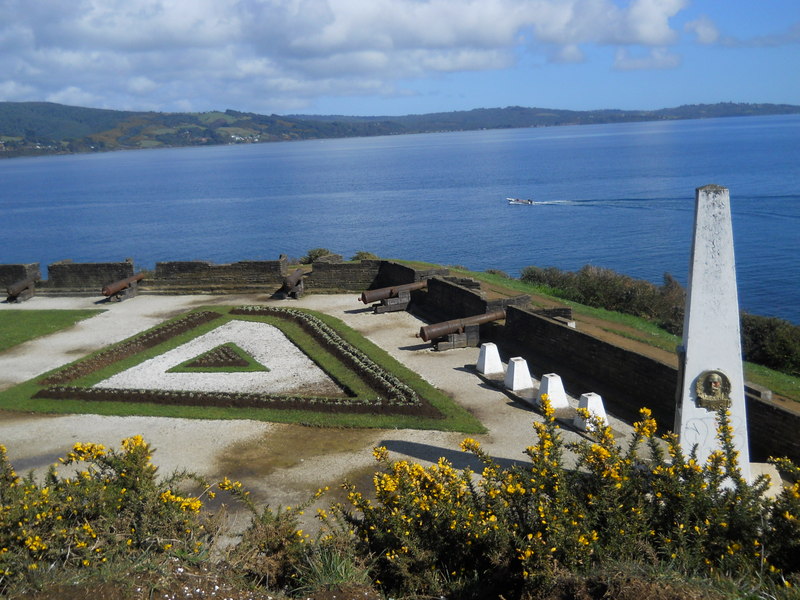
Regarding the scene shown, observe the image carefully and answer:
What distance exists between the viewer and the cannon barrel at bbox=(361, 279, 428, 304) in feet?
72.8

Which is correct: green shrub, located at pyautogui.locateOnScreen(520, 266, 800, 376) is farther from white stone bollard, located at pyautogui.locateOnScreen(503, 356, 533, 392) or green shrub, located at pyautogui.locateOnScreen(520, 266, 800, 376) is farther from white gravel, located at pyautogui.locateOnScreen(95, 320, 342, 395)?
white gravel, located at pyautogui.locateOnScreen(95, 320, 342, 395)

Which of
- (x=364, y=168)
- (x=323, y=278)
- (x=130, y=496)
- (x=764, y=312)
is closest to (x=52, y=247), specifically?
(x=323, y=278)

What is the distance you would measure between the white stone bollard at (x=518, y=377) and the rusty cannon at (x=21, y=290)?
19.7 meters

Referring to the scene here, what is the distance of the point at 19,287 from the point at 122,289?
401cm

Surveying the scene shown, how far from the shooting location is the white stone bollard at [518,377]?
1471cm

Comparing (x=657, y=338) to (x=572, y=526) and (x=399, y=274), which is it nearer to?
(x=399, y=274)

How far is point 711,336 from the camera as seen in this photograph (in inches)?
347

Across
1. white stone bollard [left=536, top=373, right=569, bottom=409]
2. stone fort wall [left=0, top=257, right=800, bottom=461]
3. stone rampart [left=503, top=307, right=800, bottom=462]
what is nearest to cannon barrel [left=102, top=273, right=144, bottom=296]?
stone fort wall [left=0, top=257, right=800, bottom=461]

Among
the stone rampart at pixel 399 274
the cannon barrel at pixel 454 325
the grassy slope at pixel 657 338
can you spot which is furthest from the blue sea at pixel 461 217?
the cannon barrel at pixel 454 325

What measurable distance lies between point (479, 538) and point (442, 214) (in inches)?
2747

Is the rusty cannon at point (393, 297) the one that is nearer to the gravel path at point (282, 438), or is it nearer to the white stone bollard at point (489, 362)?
the gravel path at point (282, 438)

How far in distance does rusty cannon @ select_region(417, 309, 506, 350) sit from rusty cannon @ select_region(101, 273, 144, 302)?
1275 centimetres

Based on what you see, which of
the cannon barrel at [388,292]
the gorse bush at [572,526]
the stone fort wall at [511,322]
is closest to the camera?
the gorse bush at [572,526]

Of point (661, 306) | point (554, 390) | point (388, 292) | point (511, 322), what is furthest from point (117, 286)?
point (661, 306)
